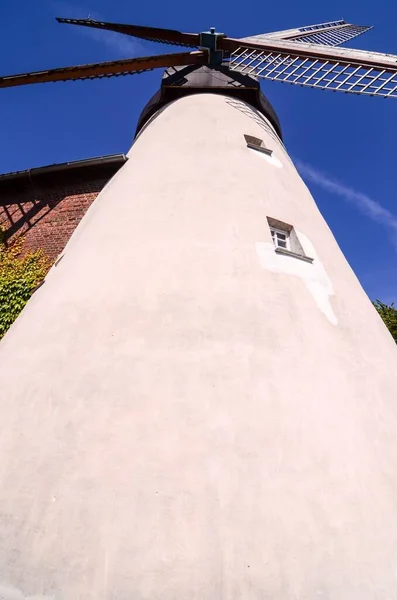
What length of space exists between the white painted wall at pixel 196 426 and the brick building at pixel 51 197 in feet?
16.7

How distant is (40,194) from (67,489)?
29.6 feet

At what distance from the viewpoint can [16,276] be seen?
7723 mm

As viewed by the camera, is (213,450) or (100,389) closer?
(213,450)

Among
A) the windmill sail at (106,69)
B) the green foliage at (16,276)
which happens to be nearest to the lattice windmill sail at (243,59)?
the windmill sail at (106,69)

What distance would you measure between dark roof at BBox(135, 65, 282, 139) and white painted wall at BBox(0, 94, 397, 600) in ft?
18.1

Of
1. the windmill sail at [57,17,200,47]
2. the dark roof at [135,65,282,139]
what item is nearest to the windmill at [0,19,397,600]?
the dark roof at [135,65,282,139]

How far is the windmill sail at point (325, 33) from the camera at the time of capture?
1187 cm

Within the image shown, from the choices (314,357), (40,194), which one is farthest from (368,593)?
(40,194)

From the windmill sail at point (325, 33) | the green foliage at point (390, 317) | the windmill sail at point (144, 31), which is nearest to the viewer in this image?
the windmill sail at point (144, 31)

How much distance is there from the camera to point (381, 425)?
2.98 metres

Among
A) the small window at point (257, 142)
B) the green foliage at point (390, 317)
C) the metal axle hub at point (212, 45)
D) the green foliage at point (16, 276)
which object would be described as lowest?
the green foliage at point (390, 317)

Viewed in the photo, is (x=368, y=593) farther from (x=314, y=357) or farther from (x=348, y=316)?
(x=348, y=316)

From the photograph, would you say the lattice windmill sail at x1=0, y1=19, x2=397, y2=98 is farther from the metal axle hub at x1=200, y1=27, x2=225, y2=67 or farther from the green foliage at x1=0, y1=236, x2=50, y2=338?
the green foliage at x1=0, y1=236, x2=50, y2=338

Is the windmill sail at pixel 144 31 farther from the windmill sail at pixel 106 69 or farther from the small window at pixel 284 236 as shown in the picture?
the small window at pixel 284 236
